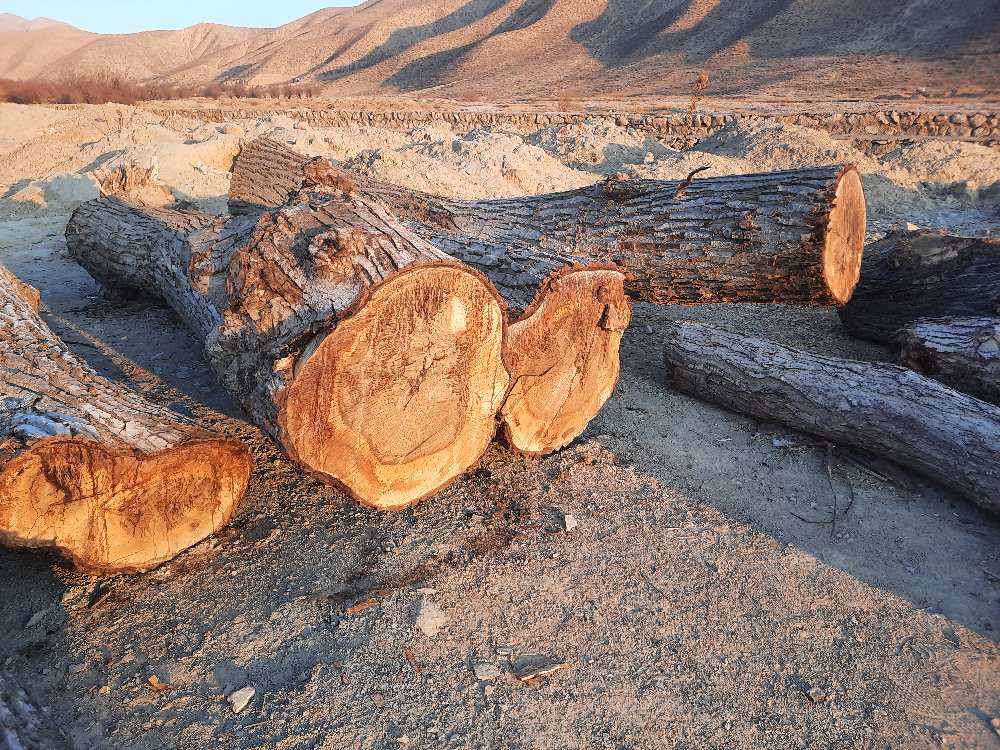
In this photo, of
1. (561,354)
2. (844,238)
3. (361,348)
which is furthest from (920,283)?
(361,348)

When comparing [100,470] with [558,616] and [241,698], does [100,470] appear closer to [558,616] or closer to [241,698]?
[241,698]

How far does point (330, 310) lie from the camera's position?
7.86 feet

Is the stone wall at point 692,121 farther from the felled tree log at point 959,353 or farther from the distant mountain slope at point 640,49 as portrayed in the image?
the felled tree log at point 959,353

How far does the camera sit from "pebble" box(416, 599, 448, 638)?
7.40ft

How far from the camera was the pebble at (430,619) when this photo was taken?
2256 millimetres

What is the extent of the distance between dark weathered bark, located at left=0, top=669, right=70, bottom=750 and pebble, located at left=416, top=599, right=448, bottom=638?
1.08 metres

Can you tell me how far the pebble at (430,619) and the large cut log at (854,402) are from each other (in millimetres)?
2148

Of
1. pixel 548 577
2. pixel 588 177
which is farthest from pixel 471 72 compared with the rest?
pixel 548 577

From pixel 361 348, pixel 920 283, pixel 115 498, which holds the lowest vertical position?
pixel 920 283

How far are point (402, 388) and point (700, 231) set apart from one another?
8.36ft

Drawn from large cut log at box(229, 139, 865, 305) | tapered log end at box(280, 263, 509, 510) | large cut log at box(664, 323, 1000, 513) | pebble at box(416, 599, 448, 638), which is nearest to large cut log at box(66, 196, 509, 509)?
tapered log end at box(280, 263, 509, 510)

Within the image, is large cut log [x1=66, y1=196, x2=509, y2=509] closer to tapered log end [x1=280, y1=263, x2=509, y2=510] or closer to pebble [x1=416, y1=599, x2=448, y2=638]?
tapered log end [x1=280, y1=263, x2=509, y2=510]

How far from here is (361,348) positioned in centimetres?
233

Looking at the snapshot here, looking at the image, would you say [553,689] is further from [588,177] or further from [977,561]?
[588,177]
